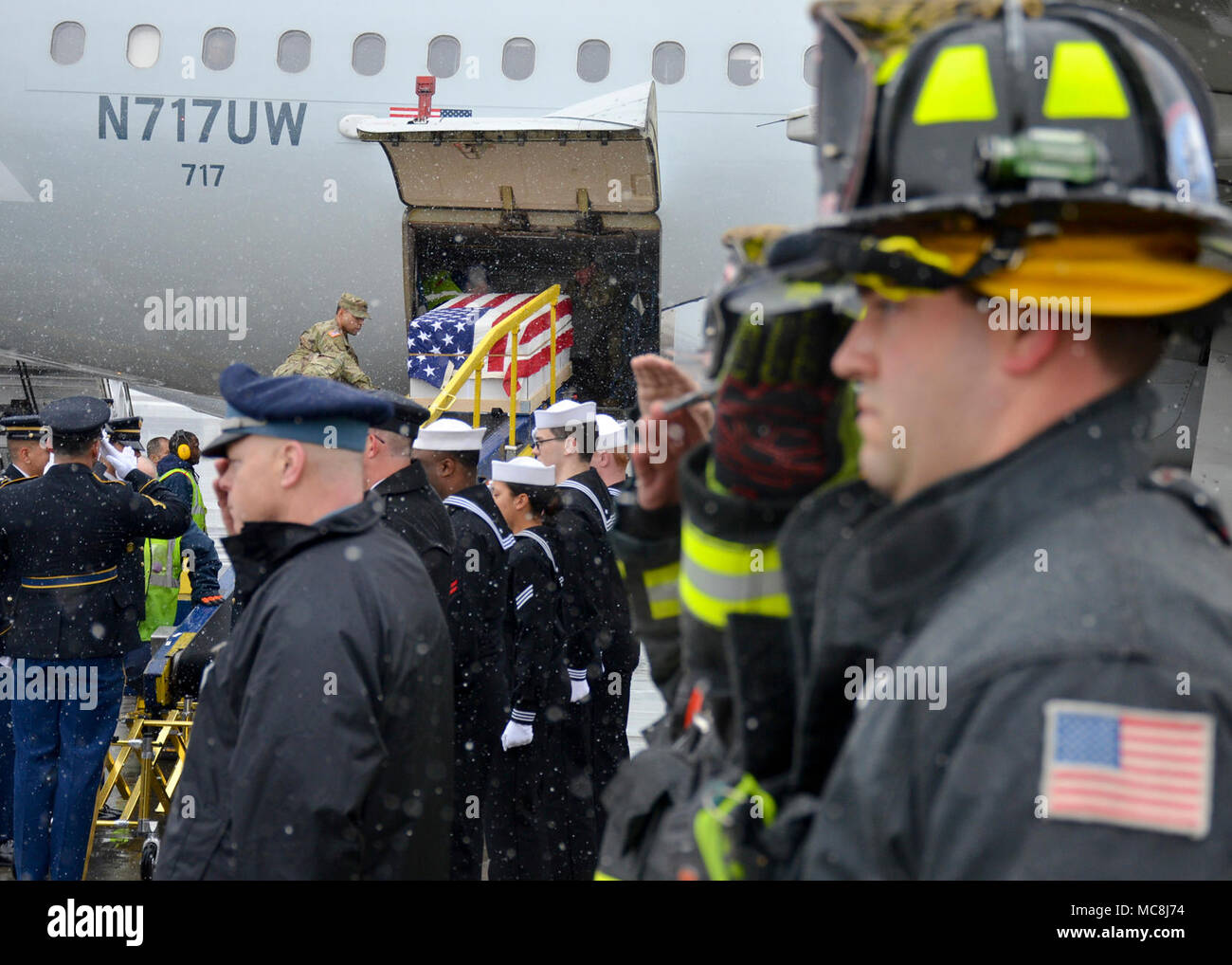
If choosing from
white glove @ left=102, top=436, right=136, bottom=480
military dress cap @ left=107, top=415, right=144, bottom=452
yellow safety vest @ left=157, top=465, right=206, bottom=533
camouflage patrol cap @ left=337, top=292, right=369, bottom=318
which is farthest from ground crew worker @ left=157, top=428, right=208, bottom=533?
camouflage patrol cap @ left=337, top=292, right=369, bottom=318

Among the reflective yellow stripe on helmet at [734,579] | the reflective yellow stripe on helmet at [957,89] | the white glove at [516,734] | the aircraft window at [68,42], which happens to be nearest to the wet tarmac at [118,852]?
the white glove at [516,734]

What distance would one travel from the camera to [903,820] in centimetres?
100

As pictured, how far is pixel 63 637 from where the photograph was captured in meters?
4.84

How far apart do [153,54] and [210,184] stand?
Answer: 101cm

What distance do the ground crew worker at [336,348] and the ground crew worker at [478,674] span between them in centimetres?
402

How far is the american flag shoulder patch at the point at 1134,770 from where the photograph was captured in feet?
2.97

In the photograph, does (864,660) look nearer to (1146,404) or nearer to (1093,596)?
(1093,596)

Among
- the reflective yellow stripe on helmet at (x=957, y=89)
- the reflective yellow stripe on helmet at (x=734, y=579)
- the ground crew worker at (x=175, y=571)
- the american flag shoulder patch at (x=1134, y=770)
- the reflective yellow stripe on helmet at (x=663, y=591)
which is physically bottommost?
the ground crew worker at (x=175, y=571)

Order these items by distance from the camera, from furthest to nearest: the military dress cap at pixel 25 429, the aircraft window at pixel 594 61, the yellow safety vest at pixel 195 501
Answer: the aircraft window at pixel 594 61 < the yellow safety vest at pixel 195 501 < the military dress cap at pixel 25 429

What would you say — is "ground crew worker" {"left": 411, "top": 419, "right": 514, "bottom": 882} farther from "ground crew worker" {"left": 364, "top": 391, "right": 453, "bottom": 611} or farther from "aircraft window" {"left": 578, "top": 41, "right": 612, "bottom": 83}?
"aircraft window" {"left": 578, "top": 41, "right": 612, "bottom": 83}

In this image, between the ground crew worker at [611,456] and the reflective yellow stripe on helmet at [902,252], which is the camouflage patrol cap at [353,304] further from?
the reflective yellow stripe on helmet at [902,252]

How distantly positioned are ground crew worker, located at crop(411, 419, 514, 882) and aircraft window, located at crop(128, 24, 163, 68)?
5695 mm

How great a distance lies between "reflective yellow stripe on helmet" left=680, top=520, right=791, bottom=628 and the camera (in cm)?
154


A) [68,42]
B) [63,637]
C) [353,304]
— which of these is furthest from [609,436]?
[68,42]
